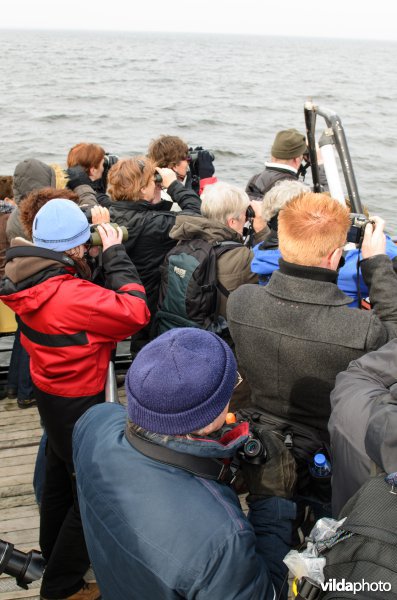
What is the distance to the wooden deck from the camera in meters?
2.93

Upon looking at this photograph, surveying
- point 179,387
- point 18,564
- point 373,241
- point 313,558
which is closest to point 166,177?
point 373,241

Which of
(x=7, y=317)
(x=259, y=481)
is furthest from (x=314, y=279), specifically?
(x=7, y=317)

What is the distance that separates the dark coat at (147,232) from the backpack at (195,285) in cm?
41

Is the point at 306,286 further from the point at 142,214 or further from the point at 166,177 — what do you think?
the point at 166,177

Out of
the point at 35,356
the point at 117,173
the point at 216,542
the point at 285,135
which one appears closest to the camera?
the point at 216,542

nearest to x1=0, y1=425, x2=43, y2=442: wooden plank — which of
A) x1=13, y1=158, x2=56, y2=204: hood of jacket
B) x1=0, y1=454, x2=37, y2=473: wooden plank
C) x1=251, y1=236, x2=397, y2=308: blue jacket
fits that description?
x1=0, y1=454, x2=37, y2=473: wooden plank

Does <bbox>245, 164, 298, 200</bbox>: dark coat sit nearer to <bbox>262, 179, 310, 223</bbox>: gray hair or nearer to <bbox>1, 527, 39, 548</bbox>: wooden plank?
<bbox>262, 179, 310, 223</bbox>: gray hair

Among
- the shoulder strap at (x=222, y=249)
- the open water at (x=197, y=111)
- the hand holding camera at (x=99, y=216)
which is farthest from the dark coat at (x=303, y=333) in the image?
the open water at (x=197, y=111)

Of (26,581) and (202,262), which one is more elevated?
(202,262)

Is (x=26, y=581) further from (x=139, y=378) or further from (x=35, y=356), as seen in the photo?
(x=139, y=378)

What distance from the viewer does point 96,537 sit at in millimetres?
1622

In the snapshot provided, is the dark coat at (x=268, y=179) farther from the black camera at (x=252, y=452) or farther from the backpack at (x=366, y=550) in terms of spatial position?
the backpack at (x=366, y=550)

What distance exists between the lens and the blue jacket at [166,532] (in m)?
1.40

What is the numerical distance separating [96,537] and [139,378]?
17.5 inches
